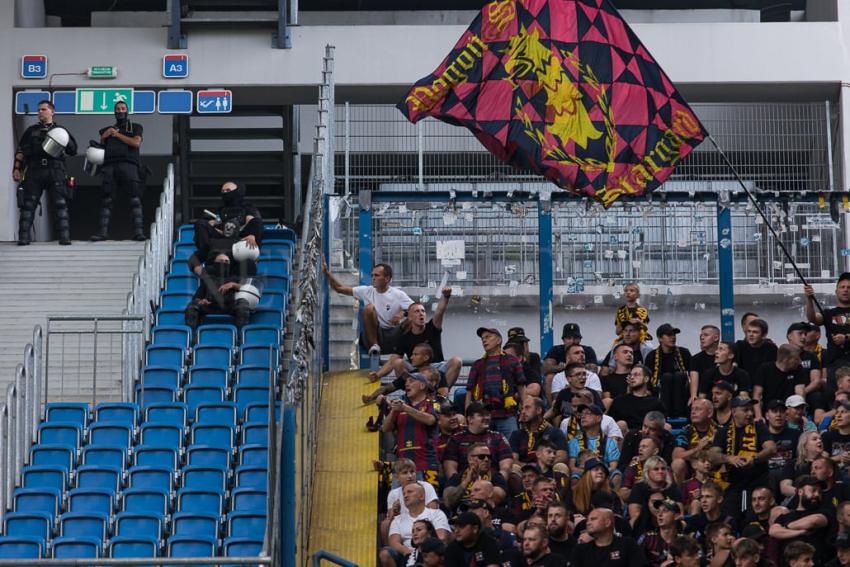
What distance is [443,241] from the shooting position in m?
19.7

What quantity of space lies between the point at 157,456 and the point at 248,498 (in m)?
1.24

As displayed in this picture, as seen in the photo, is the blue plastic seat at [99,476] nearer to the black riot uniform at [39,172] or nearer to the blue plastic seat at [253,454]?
the blue plastic seat at [253,454]

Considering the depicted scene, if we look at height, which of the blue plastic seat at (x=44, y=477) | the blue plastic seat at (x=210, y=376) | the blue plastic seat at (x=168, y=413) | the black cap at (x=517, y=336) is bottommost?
the blue plastic seat at (x=44, y=477)

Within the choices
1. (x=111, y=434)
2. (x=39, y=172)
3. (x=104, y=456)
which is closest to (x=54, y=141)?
(x=39, y=172)

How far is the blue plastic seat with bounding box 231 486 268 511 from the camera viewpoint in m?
15.1

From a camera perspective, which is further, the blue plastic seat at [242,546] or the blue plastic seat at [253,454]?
the blue plastic seat at [253,454]

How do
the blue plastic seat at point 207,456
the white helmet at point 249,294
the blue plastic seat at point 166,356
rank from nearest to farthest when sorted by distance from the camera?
the blue plastic seat at point 207,456
the blue plastic seat at point 166,356
the white helmet at point 249,294

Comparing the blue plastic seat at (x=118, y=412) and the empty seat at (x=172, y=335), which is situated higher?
the empty seat at (x=172, y=335)

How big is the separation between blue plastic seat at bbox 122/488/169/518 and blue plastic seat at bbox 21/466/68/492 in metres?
0.82

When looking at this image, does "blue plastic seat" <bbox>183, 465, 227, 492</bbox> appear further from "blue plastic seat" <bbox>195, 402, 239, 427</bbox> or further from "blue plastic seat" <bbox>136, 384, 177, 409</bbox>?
"blue plastic seat" <bbox>136, 384, 177, 409</bbox>

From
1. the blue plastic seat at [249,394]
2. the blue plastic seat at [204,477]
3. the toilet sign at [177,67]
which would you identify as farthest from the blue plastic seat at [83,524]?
the toilet sign at [177,67]

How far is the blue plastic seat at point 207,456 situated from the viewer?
15852mm

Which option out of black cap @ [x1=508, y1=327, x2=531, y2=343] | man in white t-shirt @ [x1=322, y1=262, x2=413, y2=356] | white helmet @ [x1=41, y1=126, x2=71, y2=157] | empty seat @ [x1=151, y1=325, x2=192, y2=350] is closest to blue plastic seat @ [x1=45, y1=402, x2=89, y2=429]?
empty seat @ [x1=151, y1=325, x2=192, y2=350]

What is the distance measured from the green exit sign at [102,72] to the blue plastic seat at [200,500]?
31.1ft
